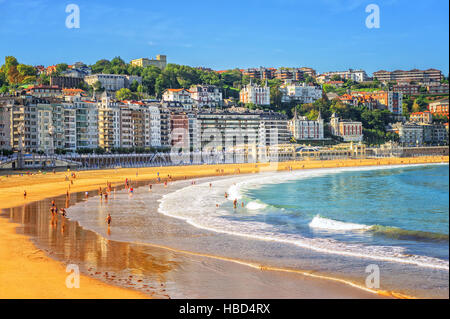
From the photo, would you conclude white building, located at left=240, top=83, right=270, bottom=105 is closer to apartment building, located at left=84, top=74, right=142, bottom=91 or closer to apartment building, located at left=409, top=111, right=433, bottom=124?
apartment building, located at left=84, top=74, right=142, bottom=91

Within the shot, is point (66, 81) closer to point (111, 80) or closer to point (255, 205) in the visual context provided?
point (111, 80)

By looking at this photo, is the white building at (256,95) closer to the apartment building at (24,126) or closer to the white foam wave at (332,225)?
the apartment building at (24,126)

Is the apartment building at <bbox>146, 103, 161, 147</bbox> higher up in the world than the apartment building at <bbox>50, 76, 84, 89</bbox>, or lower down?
lower down

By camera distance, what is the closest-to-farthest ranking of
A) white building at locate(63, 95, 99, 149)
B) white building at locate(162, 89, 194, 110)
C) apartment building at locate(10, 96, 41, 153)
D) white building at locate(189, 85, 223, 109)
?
apartment building at locate(10, 96, 41, 153)
white building at locate(63, 95, 99, 149)
white building at locate(162, 89, 194, 110)
white building at locate(189, 85, 223, 109)

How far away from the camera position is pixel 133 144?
323ft

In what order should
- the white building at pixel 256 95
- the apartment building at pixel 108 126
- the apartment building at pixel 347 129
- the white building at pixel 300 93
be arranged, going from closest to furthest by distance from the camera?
the apartment building at pixel 108 126, the apartment building at pixel 347 129, the white building at pixel 256 95, the white building at pixel 300 93

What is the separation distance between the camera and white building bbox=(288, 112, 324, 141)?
445 ft

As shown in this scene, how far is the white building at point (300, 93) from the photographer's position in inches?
6535

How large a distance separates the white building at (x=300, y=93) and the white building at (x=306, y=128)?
26.6 metres

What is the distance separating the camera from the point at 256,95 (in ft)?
506

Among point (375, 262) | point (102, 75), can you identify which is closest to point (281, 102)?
point (102, 75)

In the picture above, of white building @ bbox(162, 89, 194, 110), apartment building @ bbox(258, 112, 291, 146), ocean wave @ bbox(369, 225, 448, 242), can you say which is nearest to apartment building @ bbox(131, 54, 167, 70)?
white building @ bbox(162, 89, 194, 110)

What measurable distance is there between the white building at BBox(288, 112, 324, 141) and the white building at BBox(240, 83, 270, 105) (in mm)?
19063

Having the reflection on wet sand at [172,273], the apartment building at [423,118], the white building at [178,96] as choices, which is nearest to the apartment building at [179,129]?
the white building at [178,96]
